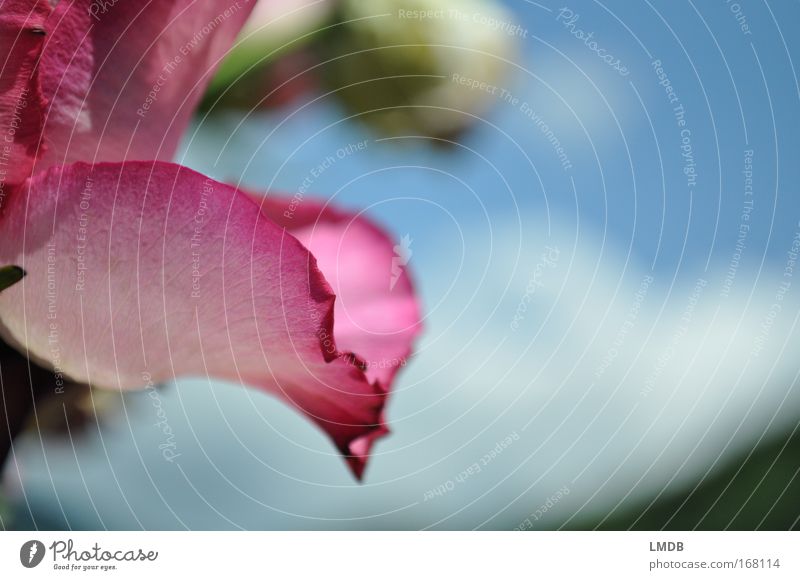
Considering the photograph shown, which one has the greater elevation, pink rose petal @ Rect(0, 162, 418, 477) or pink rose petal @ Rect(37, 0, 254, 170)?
pink rose petal @ Rect(37, 0, 254, 170)

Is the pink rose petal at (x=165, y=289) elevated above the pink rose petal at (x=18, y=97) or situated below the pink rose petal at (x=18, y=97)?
below

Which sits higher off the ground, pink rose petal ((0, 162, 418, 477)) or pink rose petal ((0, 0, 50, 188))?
pink rose petal ((0, 0, 50, 188))

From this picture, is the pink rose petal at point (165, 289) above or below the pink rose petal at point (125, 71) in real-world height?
below

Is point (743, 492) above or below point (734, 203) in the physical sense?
below
